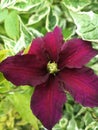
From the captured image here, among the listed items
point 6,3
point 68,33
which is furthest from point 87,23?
point 6,3

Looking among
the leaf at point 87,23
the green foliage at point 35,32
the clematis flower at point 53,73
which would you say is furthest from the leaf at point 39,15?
the clematis flower at point 53,73

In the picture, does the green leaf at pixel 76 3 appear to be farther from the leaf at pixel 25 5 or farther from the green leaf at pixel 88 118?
the green leaf at pixel 88 118

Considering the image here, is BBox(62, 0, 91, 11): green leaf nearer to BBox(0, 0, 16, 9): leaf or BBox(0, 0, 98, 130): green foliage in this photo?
BBox(0, 0, 98, 130): green foliage

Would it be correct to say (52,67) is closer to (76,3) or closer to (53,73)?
(53,73)

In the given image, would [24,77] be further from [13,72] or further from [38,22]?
[38,22]

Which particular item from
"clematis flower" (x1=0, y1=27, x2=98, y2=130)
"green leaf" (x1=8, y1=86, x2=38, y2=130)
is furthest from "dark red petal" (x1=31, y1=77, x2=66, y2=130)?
"green leaf" (x1=8, y1=86, x2=38, y2=130)

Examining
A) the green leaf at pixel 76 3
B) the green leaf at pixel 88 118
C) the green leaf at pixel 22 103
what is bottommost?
the green leaf at pixel 88 118
